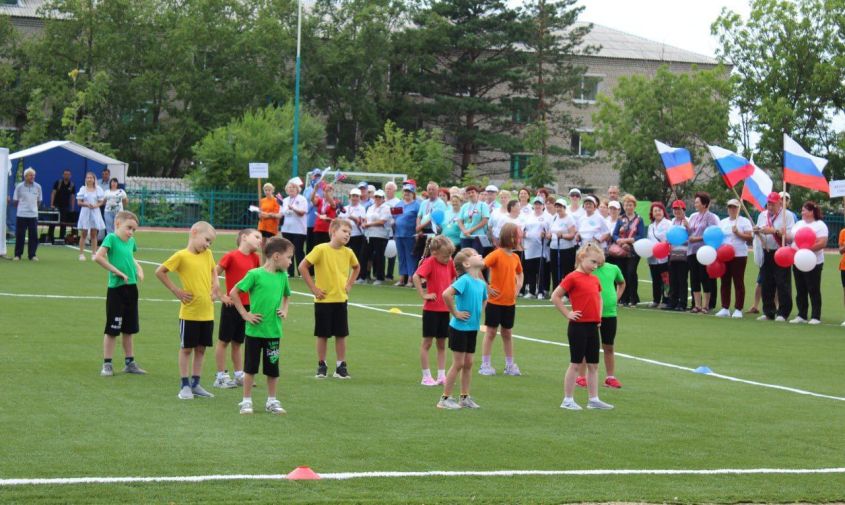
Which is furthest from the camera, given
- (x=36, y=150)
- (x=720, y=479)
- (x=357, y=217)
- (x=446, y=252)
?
(x=36, y=150)

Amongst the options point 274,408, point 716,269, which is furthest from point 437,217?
point 274,408

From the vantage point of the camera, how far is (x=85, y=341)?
1491cm

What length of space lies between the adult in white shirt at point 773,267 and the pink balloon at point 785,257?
392 millimetres

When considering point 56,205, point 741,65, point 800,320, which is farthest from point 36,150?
point 741,65

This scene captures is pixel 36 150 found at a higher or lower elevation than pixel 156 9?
lower

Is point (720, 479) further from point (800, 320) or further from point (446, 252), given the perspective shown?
point (800, 320)

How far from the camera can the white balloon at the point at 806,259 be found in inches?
808

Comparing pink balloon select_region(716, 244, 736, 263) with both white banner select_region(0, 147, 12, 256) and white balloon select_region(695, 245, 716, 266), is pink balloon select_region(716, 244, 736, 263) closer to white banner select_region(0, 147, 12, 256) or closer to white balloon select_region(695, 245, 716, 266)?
white balloon select_region(695, 245, 716, 266)

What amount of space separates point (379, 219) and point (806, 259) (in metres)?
9.01

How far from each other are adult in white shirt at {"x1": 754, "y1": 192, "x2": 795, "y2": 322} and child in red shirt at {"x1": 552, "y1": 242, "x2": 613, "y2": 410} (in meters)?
10.5

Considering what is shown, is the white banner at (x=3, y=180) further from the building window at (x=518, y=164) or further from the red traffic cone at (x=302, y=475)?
the building window at (x=518, y=164)

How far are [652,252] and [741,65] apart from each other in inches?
1974

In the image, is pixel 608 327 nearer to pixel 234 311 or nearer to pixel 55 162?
pixel 234 311

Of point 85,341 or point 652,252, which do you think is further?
point 652,252
